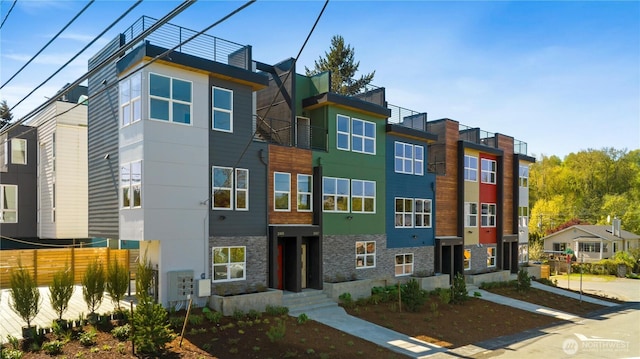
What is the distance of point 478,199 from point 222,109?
19.0 meters

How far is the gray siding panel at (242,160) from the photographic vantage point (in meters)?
16.6

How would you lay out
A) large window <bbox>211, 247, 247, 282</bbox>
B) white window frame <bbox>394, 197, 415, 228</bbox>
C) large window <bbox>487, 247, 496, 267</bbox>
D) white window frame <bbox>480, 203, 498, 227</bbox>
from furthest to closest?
large window <bbox>487, 247, 496, 267</bbox>, white window frame <bbox>480, 203, 498, 227</bbox>, white window frame <bbox>394, 197, 415, 228</bbox>, large window <bbox>211, 247, 247, 282</bbox>

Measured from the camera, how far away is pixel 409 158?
24.8 meters

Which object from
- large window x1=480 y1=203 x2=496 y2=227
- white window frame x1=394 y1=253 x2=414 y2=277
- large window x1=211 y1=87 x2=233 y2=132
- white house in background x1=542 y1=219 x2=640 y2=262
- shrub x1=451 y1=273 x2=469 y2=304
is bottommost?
white house in background x1=542 y1=219 x2=640 y2=262

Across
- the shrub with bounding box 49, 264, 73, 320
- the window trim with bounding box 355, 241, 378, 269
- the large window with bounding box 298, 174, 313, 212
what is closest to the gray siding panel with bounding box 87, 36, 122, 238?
the shrub with bounding box 49, 264, 73, 320

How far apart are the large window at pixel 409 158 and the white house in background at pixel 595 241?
32648 mm

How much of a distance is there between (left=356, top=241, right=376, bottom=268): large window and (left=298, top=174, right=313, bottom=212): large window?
3.51 m

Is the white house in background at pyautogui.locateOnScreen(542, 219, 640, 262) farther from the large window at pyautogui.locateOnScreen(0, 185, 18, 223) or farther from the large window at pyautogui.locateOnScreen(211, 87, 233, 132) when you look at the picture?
the large window at pyautogui.locateOnScreen(0, 185, 18, 223)

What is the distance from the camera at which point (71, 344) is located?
1179 centimetres

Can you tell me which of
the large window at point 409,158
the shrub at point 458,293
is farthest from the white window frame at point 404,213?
the shrub at point 458,293

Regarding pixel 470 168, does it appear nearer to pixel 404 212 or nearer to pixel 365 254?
pixel 404 212

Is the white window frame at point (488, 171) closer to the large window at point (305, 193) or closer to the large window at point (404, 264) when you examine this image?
the large window at point (404, 264)

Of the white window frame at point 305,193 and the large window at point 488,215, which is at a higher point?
the white window frame at point 305,193

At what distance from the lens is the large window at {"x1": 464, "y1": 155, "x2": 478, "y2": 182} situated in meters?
28.7
